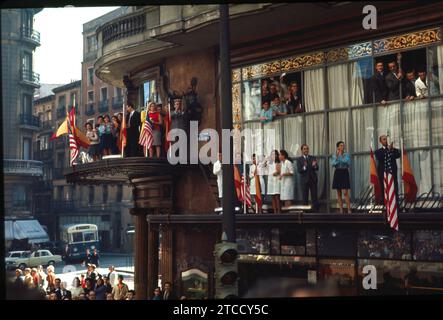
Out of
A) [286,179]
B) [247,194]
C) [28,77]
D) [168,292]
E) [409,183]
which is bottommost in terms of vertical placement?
[168,292]

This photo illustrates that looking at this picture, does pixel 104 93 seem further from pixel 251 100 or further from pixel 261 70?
pixel 261 70

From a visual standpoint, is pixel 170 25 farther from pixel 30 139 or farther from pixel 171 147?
pixel 30 139

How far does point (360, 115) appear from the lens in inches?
646

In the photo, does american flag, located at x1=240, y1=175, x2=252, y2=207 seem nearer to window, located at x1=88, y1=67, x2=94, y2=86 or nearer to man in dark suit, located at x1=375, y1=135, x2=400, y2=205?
man in dark suit, located at x1=375, y1=135, x2=400, y2=205

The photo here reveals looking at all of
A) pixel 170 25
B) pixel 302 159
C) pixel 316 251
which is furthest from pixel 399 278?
pixel 170 25

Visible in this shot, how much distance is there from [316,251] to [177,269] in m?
5.08

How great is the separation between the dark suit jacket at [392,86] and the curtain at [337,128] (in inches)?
50.2

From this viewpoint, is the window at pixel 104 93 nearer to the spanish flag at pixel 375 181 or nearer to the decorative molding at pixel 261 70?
the decorative molding at pixel 261 70

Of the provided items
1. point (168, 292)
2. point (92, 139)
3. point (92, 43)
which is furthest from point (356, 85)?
point (92, 43)

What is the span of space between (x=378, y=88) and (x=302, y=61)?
2.29 m

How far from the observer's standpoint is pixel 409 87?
15656mm

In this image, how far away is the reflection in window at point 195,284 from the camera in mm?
18422

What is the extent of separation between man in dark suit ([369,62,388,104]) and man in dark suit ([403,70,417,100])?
487 millimetres
